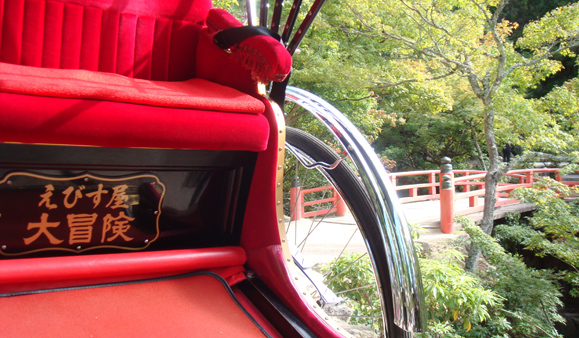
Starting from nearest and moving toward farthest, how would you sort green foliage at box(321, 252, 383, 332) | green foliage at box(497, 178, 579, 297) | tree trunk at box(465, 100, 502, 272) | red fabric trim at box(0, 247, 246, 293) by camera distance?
red fabric trim at box(0, 247, 246, 293) < green foliage at box(321, 252, 383, 332) < green foliage at box(497, 178, 579, 297) < tree trunk at box(465, 100, 502, 272)

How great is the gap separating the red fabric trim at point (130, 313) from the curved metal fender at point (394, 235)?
0.32 metres

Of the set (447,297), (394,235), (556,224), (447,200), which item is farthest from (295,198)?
(556,224)

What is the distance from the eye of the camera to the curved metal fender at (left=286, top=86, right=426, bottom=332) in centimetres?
82

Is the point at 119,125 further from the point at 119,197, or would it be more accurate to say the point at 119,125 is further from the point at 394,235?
the point at 394,235

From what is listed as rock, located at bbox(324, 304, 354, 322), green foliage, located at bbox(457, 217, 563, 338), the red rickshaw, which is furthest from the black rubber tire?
green foliage, located at bbox(457, 217, 563, 338)

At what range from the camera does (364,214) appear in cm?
98

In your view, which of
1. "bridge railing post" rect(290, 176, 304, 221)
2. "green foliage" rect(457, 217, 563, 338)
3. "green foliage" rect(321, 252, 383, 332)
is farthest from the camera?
"green foliage" rect(457, 217, 563, 338)

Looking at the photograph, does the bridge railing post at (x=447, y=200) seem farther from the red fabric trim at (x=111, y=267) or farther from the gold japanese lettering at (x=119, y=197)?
the gold japanese lettering at (x=119, y=197)

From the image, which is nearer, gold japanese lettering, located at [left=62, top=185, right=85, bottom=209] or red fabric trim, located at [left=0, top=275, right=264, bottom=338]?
red fabric trim, located at [left=0, top=275, right=264, bottom=338]

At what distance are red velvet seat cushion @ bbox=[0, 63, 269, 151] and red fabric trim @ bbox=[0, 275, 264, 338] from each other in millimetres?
360

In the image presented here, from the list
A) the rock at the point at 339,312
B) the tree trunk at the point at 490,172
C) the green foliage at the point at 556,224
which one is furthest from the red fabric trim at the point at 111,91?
the tree trunk at the point at 490,172

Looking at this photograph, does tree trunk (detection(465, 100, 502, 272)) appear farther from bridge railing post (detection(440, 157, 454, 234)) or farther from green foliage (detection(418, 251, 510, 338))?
green foliage (detection(418, 251, 510, 338))

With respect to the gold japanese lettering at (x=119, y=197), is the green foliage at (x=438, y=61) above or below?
above

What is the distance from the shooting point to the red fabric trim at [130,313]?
81 centimetres
